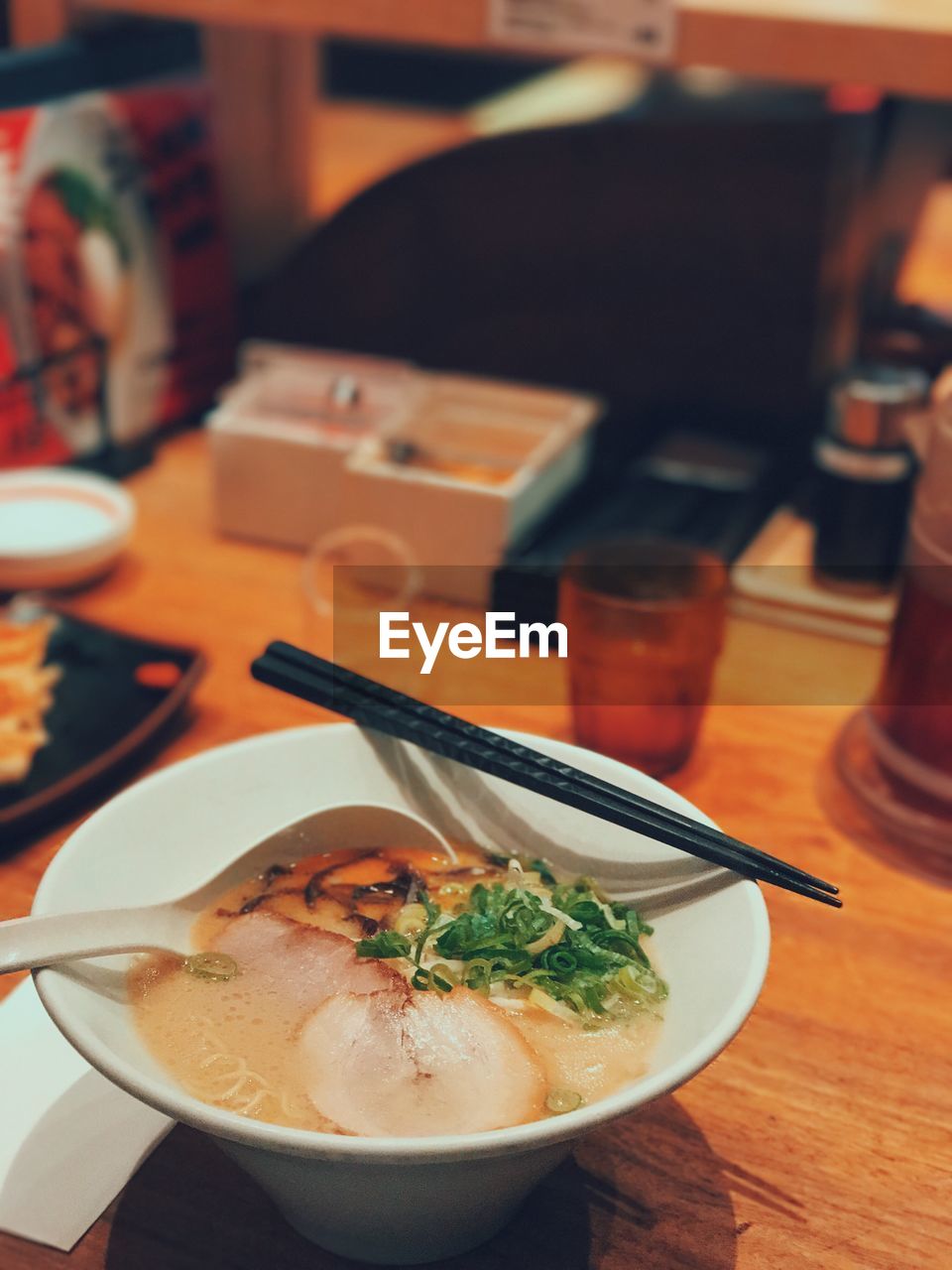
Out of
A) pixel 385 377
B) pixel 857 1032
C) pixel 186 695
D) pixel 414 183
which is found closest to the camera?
pixel 857 1032

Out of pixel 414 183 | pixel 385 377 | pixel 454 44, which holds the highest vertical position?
pixel 454 44

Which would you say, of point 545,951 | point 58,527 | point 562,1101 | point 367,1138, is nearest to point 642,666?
point 545,951

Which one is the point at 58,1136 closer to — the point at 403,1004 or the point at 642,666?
the point at 403,1004

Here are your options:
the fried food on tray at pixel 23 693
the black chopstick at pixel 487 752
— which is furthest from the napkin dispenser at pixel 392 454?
the black chopstick at pixel 487 752

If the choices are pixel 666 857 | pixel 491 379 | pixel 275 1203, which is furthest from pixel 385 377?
pixel 275 1203

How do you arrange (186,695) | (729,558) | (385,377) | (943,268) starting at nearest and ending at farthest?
1. (186,695)
2. (729,558)
3. (385,377)
4. (943,268)

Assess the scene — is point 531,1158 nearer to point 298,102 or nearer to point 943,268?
point 298,102

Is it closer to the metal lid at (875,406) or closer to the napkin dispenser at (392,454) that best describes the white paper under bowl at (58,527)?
the napkin dispenser at (392,454)
